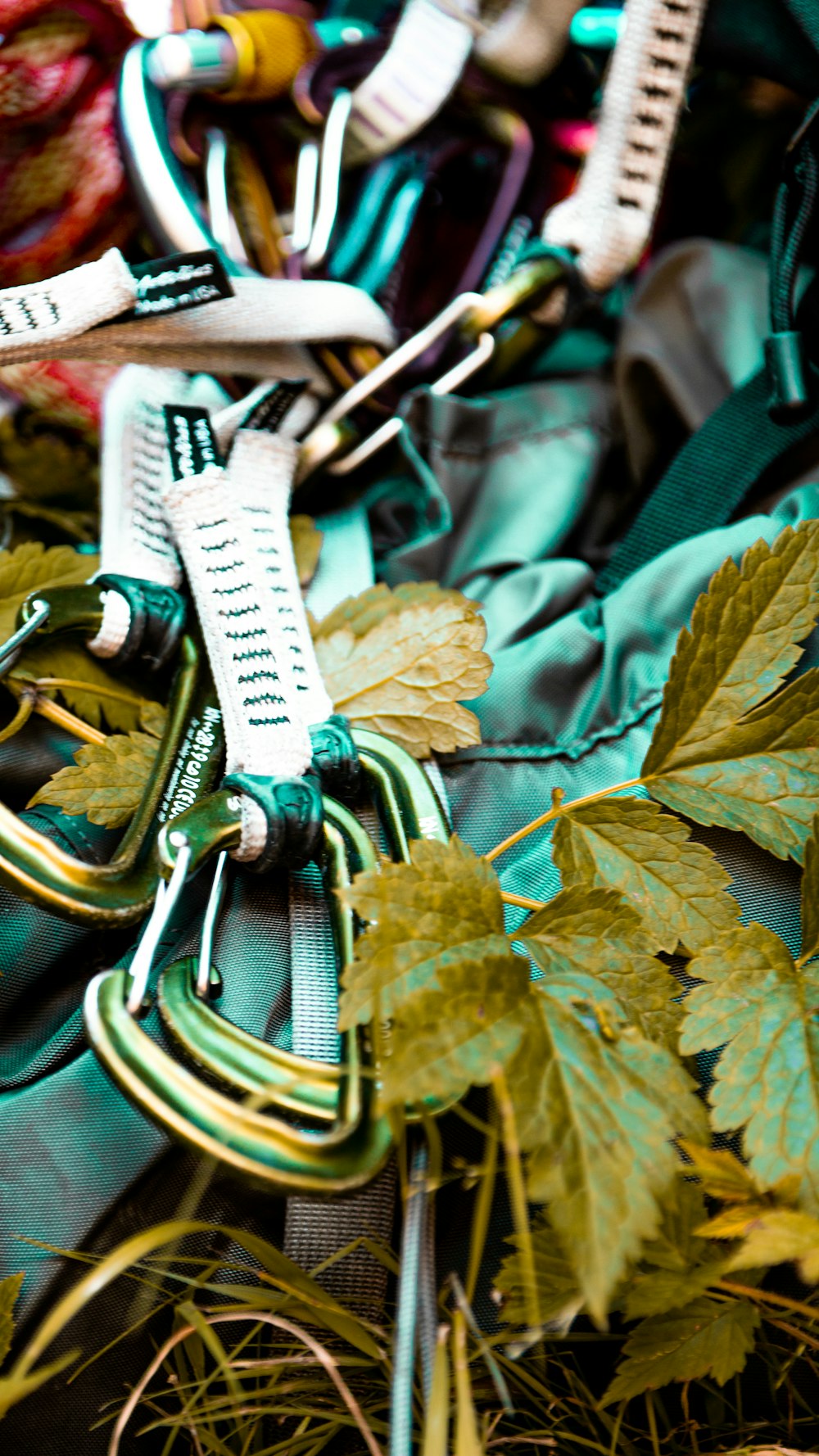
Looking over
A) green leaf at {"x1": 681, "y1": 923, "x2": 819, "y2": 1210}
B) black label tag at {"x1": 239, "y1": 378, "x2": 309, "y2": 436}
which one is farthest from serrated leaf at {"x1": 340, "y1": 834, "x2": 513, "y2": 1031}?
black label tag at {"x1": 239, "y1": 378, "x2": 309, "y2": 436}

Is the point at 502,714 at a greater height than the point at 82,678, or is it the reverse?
the point at 82,678

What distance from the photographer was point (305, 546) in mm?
895

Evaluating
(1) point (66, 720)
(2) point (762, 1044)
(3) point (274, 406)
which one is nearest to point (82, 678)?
(1) point (66, 720)

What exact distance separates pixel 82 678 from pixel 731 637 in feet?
1.59

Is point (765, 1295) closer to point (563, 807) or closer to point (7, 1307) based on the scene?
point (563, 807)

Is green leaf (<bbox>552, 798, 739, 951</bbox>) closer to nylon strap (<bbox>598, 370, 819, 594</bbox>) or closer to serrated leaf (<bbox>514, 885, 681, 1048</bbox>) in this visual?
serrated leaf (<bbox>514, 885, 681, 1048</bbox>)

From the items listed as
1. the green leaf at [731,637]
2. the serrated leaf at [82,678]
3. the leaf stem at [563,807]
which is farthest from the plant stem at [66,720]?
the green leaf at [731,637]

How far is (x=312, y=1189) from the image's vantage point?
53cm

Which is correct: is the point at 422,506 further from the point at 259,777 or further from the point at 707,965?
the point at 707,965

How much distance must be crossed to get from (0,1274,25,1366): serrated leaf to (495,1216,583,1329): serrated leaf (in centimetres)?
29

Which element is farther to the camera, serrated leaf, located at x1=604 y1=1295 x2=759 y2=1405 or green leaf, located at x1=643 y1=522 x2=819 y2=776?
green leaf, located at x1=643 y1=522 x2=819 y2=776

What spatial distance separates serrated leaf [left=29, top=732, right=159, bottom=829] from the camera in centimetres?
68

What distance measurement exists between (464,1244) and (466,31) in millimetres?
1212

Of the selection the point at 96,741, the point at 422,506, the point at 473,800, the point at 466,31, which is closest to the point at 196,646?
the point at 96,741
